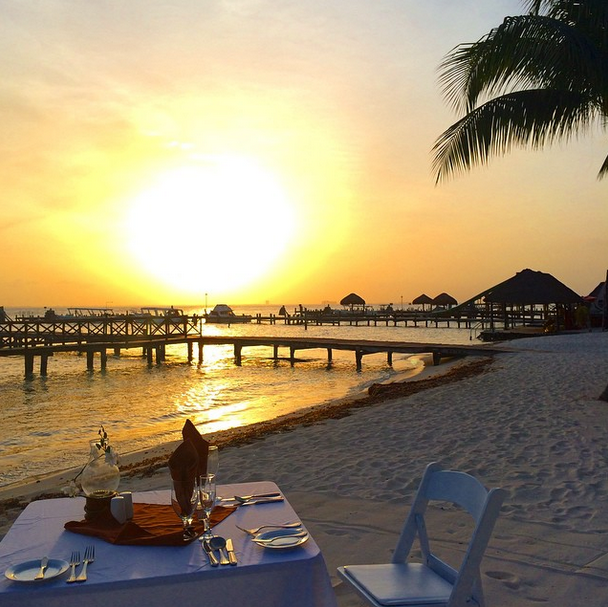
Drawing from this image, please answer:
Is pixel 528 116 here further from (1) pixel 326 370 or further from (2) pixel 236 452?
(1) pixel 326 370

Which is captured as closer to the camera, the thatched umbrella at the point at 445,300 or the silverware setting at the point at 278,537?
the silverware setting at the point at 278,537

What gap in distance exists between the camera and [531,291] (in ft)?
83.4

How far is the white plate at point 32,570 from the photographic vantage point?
175 centimetres

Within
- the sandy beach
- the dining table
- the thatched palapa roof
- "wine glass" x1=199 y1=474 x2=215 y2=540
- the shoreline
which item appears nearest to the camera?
the dining table

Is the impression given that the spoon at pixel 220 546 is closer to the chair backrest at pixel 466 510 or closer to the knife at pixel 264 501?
the knife at pixel 264 501

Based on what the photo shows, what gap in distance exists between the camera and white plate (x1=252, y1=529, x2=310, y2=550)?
197 cm

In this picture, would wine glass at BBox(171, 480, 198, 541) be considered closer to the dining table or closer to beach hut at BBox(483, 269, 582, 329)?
the dining table

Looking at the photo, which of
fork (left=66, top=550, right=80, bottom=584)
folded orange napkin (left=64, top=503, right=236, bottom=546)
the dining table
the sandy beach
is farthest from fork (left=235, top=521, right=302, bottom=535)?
the sandy beach

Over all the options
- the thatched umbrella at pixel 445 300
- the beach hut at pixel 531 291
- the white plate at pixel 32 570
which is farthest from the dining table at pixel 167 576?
the thatched umbrella at pixel 445 300

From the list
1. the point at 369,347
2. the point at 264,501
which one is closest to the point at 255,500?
the point at 264,501

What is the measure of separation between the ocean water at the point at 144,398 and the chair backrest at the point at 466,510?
23.2 feet

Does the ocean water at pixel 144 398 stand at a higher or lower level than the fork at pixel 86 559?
lower

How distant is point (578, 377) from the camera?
12.2 metres

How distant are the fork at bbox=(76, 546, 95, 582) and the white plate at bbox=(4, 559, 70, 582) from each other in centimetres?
5
